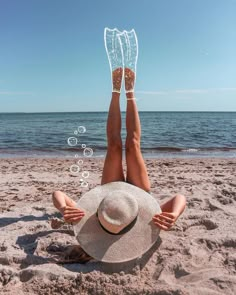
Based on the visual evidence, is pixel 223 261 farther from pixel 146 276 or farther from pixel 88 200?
pixel 88 200

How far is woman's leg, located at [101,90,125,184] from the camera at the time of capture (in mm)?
3207

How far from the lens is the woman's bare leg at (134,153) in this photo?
3172 mm

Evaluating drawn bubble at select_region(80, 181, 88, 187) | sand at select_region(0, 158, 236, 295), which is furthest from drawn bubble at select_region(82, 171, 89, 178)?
sand at select_region(0, 158, 236, 295)

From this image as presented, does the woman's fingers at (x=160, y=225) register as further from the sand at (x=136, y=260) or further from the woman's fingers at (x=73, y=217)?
the woman's fingers at (x=73, y=217)

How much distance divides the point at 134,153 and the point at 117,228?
1.07 meters

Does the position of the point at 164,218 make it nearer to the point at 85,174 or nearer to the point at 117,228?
the point at 117,228

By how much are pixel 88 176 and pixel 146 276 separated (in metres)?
4.06

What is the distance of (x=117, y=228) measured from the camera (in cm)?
231

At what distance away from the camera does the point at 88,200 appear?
8.48ft

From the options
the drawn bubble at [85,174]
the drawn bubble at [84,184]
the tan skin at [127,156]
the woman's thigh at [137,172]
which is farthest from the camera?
the drawn bubble at [85,174]

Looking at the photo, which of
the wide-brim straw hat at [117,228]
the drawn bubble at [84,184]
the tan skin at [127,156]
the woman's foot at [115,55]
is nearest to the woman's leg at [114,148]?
the tan skin at [127,156]

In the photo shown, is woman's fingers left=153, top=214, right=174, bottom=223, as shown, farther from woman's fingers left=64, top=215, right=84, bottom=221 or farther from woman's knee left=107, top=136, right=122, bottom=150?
woman's knee left=107, top=136, right=122, bottom=150

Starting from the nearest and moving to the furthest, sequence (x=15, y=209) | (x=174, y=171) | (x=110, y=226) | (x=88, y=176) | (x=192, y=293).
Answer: (x=192, y=293) → (x=110, y=226) → (x=15, y=209) → (x=88, y=176) → (x=174, y=171)

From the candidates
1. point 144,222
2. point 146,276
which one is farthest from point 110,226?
point 146,276
